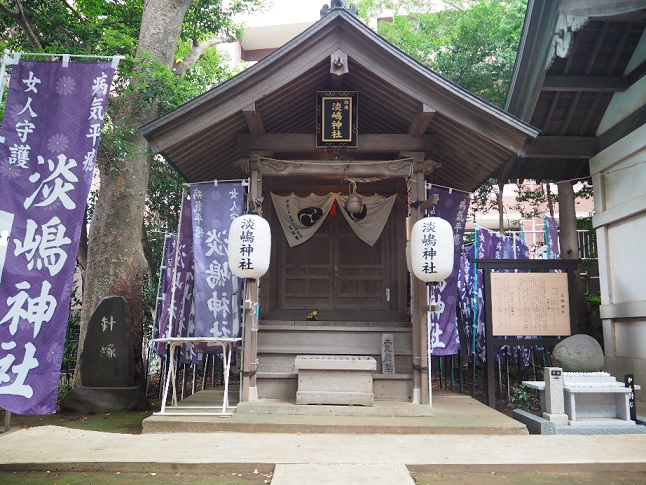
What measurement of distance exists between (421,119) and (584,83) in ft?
12.4

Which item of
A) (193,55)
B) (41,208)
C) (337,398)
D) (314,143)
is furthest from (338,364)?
(193,55)

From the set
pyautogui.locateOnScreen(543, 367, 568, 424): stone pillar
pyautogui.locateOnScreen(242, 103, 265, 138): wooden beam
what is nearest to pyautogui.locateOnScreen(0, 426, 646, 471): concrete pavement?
pyautogui.locateOnScreen(543, 367, 568, 424): stone pillar

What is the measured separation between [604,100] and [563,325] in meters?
4.64

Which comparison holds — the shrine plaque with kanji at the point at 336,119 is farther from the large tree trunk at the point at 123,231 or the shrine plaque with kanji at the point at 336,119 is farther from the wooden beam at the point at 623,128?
the wooden beam at the point at 623,128

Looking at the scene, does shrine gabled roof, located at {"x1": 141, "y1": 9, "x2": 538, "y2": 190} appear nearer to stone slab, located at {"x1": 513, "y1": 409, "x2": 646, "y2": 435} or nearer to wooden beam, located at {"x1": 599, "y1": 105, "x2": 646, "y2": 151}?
wooden beam, located at {"x1": 599, "y1": 105, "x2": 646, "y2": 151}

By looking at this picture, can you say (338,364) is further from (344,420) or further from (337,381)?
(344,420)

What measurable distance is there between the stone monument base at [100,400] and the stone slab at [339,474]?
16.6 feet

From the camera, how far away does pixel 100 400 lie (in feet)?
29.6

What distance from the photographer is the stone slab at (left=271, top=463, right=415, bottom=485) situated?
15.5ft

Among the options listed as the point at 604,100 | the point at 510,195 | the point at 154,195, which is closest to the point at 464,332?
the point at 604,100

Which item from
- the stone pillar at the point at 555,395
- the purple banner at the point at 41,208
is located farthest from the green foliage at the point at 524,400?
the purple banner at the point at 41,208

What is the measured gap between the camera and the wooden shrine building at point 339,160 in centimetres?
779

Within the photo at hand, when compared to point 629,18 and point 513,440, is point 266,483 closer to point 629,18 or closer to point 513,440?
point 513,440

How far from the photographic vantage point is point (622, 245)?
31.1ft
